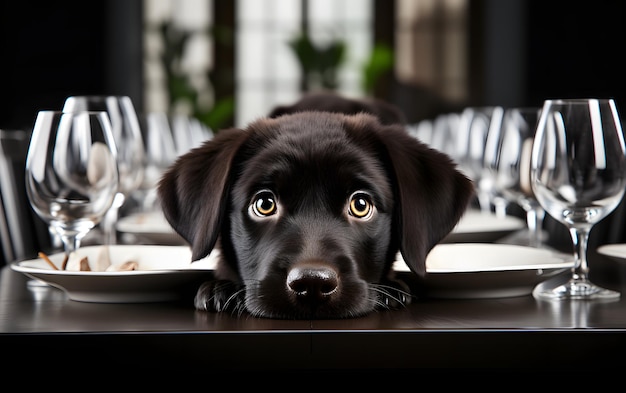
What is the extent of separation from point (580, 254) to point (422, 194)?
32 centimetres

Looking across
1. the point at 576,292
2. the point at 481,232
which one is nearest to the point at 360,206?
the point at 576,292

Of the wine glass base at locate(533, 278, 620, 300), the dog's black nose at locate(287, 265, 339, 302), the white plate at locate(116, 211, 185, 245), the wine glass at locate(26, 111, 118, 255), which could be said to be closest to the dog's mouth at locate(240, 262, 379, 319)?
the dog's black nose at locate(287, 265, 339, 302)

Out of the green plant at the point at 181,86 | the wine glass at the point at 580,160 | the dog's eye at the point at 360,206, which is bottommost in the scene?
the dog's eye at the point at 360,206

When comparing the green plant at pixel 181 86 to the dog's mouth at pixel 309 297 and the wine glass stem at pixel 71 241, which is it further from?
the dog's mouth at pixel 309 297

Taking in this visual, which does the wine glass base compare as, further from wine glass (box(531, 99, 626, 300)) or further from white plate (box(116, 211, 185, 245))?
white plate (box(116, 211, 185, 245))

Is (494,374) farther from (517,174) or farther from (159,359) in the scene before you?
(517,174)

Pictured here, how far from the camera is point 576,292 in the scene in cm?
154

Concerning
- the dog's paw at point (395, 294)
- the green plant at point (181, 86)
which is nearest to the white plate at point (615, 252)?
the dog's paw at point (395, 294)

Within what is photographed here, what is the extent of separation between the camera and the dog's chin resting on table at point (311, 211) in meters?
1.38

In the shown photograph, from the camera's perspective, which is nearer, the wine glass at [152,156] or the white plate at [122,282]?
the white plate at [122,282]

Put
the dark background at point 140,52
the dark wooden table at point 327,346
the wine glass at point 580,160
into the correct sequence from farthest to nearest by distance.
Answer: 1. the dark background at point 140,52
2. the wine glass at point 580,160
3. the dark wooden table at point 327,346

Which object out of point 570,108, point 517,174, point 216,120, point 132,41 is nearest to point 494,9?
point 216,120

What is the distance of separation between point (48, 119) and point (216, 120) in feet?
35.4

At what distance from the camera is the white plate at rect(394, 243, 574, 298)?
145 centimetres
